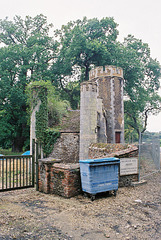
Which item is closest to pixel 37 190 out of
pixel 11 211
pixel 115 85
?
pixel 11 211

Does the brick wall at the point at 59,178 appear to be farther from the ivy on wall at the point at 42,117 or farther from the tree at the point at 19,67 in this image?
the tree at the point at 19,67

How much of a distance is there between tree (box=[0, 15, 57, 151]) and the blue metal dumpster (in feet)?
60.0

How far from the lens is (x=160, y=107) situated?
1346 inches

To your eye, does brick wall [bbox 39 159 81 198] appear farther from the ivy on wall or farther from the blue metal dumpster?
the ivy on wall

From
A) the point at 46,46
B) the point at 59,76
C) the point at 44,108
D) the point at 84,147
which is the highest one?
the point at 46,46

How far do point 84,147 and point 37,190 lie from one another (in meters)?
6.27

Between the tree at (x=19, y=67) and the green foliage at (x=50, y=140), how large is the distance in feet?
30.3

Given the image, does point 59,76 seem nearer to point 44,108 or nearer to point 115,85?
point 115,85

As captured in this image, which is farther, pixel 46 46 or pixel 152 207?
pixel 46 46

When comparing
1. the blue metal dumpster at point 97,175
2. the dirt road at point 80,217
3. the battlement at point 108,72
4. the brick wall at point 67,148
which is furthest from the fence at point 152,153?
the battlement at point 108,72

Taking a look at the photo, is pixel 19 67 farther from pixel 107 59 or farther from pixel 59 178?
pixel 59 178

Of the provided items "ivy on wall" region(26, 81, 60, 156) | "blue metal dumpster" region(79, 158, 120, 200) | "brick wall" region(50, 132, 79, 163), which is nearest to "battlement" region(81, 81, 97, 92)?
"brick wall" region(50, 132, 79, 163)

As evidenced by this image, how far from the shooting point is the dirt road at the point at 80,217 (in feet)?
13.9

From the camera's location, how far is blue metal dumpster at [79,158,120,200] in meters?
6.47
